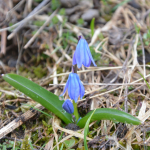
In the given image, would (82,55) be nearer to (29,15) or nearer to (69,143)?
(69,143)

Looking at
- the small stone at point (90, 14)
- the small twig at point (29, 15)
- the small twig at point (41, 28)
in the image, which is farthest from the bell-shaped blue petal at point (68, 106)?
the small stone at point (90, 14)

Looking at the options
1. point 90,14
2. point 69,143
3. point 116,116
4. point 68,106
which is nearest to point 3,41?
point 90,14

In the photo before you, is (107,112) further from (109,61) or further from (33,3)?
(33,3)

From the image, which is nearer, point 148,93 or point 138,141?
point 138,141

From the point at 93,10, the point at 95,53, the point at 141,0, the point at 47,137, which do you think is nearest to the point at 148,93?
the point at 95,53

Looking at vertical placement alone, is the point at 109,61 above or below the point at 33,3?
below

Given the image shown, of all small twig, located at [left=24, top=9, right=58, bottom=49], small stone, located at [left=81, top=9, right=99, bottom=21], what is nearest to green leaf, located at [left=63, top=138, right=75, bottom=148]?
small twig, located at [left=24, top=9, right=58, bottom=49]

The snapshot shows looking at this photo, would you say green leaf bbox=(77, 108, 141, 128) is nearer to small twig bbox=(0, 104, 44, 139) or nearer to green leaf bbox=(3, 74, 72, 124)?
green leaf bbox=(3, 74, 72, 124)
